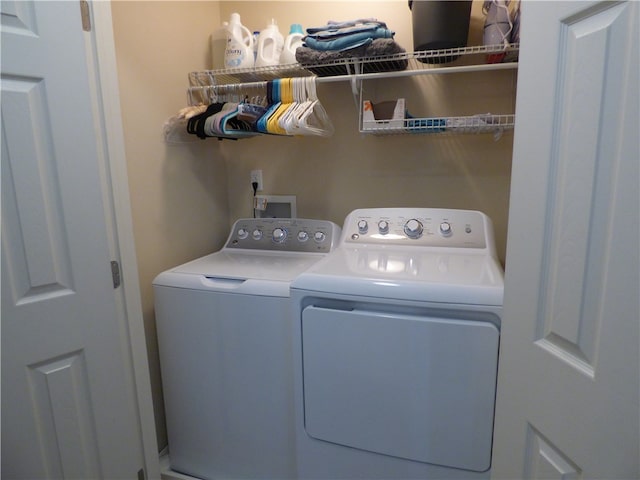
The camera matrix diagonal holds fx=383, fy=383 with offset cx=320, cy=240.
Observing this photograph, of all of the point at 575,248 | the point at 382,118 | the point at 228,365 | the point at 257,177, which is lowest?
the point at 228,365

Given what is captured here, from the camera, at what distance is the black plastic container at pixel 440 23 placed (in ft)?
4.74

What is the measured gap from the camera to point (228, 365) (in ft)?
4.86

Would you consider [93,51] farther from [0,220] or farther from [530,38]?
[530,38]

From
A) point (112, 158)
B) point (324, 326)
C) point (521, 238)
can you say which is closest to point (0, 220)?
point (112, 158)

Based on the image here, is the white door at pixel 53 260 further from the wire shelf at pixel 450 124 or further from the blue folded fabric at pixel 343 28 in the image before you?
the wire shelf at pixel 450 124

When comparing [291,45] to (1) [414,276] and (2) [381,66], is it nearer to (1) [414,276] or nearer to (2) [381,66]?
(2) [381,66]

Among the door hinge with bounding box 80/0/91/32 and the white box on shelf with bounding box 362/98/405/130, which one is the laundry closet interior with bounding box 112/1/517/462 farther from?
the door hinge with bounding box 80/0/91/32

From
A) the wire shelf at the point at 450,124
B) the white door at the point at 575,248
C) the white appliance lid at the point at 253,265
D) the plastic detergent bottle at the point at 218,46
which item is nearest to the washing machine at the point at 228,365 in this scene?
the white appliance lid at the point at 253,265

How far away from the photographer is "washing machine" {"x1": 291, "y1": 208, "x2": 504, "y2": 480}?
1122 millimetres

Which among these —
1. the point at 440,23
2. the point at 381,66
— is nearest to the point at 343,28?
the point at 381,66

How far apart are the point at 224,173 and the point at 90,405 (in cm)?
133

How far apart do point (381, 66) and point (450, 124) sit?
409 mm

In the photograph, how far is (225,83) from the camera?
1.96 meters

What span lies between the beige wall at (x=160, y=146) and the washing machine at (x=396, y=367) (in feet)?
2.53
